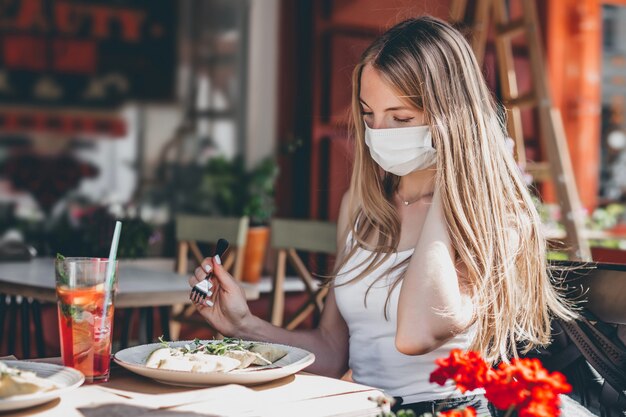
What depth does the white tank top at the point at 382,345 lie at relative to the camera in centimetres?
158

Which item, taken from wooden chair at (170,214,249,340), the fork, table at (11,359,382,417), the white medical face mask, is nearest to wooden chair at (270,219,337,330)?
wooden chair at (170,214,249,340)

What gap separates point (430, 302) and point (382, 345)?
0.26m

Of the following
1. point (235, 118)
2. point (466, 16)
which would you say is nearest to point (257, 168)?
point (235, 118)

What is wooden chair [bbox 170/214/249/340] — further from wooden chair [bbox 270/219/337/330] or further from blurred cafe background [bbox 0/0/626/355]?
blurred cafe background [bbox 0/0/626/355]

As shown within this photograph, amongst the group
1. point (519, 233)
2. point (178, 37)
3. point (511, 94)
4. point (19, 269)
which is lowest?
point (19, 269)

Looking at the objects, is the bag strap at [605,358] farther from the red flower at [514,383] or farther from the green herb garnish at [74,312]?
the green herb garnish at [74,312]

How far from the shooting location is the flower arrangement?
2.94 ft

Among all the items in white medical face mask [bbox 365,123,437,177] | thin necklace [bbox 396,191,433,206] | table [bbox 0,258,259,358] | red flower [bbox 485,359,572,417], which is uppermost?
white medical face mask [bbox 365,123,437,177]

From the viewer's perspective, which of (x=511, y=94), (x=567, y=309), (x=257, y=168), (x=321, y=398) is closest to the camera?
(x=321, y=398)

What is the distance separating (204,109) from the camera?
5105mm

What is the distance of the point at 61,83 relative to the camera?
5.43 m

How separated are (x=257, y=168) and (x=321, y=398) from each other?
10.6 feet

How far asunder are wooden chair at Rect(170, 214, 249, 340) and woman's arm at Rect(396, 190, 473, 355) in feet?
5.62

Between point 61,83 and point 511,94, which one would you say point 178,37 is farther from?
point 511,94
